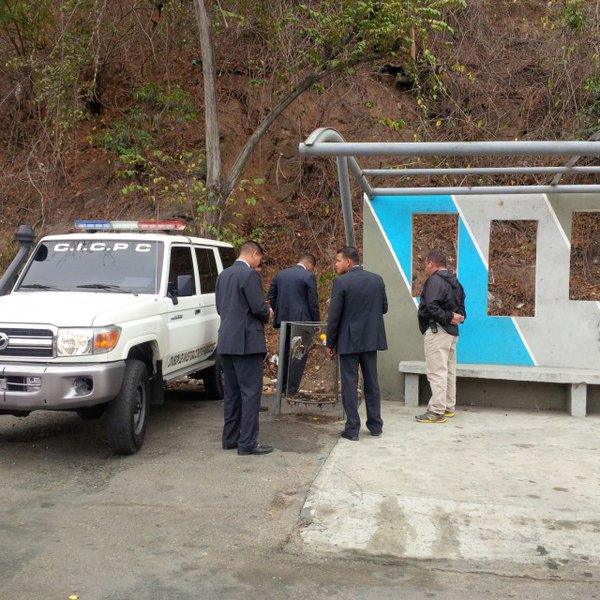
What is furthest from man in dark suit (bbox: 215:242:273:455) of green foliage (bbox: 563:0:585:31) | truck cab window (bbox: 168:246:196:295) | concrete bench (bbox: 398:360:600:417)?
green foliage (bbox: 563:0:585:31)

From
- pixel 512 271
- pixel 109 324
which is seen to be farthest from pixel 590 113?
pixel 109 324

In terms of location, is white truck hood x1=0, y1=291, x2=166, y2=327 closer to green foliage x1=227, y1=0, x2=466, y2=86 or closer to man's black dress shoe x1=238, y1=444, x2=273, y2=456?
man's black dress shoe x1=238, y1=444, x2=273, y2=456

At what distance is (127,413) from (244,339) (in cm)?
120

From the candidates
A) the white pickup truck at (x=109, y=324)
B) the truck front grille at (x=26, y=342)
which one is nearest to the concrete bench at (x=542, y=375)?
the white pickup truck at (x=109, y=324)

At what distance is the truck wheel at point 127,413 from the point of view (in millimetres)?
5871

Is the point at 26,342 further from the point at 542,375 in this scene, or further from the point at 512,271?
the point at 512,271

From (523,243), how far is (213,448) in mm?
8763

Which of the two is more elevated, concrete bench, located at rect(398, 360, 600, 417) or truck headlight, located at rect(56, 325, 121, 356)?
truck headlight, located at rect(56, 325, 121, 356)

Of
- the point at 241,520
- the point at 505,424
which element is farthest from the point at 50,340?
the point at 505,424

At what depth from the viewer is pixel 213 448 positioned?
6469mm

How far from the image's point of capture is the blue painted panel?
8250 mm

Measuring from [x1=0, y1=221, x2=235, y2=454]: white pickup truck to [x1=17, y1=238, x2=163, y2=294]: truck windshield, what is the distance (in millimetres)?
10

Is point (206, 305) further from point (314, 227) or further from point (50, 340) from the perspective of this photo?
point (314, 227)

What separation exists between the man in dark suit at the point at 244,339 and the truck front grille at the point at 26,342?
1.47 metres
